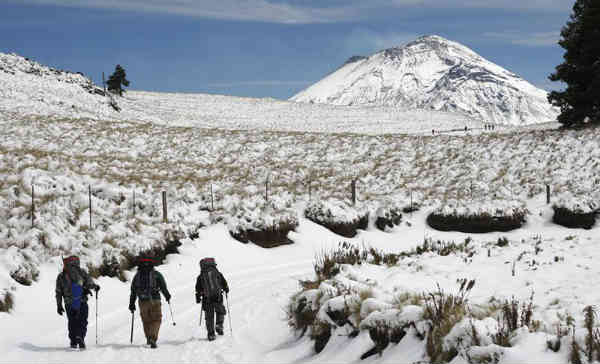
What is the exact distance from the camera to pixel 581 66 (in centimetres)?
3484

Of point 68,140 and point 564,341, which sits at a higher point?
point 68,140

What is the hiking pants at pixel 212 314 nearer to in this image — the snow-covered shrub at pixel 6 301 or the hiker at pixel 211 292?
the hiker at pixel 211 292

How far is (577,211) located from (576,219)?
36 cm

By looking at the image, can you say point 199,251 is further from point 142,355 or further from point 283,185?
point 283,185

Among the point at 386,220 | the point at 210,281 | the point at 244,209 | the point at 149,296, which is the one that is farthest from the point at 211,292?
the point at 386,220

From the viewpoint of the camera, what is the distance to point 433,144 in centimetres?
4041

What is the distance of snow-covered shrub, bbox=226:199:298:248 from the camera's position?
65.0 feet

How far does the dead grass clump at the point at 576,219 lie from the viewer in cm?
2231

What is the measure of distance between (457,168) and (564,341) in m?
30.0

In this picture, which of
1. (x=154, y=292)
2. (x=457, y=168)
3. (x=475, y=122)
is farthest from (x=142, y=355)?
(x=475, y=122)

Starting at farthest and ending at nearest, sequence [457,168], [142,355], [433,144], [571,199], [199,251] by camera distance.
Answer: [433,144] → [457,168] → [571,199] → [199,251] → [142,355]

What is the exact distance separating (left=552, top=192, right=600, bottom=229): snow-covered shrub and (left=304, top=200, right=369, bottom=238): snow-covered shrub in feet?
29.0

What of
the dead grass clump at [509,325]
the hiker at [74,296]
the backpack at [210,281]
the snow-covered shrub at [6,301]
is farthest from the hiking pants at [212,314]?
the dead grass clump at [509,325]

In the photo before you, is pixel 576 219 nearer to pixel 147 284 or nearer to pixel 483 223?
pixel 483 223
